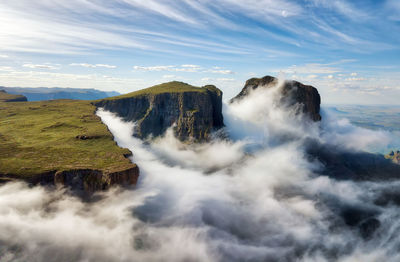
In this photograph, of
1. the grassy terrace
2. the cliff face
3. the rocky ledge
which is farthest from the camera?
the grassy terrace

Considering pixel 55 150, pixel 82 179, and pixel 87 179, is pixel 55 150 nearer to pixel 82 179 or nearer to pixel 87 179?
pixel 82 179

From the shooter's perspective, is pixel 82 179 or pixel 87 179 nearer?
pixel 87 179

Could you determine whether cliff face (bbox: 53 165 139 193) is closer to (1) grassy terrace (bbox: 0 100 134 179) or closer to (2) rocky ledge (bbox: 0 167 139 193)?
(2) rocky ledge (bbox: 0 167 139 193)

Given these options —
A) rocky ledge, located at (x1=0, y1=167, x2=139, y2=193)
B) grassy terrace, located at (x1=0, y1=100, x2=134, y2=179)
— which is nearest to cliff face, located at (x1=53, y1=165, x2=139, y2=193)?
rocky ledge, located at (x1=0, y1=167, x2=139, y2=193)

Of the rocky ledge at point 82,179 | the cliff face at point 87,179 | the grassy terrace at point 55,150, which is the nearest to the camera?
the rocky ledge at point 82,179

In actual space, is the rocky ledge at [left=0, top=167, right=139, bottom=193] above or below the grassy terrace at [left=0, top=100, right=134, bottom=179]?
below

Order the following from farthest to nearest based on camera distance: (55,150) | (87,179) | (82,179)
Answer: (55,150) < (82,179) < (87,179)

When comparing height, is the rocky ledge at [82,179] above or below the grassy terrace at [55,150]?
below

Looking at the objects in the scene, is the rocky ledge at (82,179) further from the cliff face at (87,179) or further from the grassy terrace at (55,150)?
the grassy terrace at (55,150)

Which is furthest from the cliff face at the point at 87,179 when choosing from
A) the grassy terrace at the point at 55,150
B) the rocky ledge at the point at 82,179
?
the grassy terrace at the point at 55,150

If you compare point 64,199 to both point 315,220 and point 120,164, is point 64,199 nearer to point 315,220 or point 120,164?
point 120,164

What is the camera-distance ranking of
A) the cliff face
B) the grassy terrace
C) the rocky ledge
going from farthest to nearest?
the grassy terrace → the cliff face → the rocky ledge

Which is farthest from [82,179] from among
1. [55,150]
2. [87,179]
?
[55,150]
